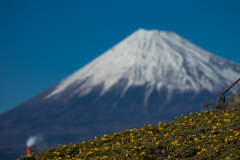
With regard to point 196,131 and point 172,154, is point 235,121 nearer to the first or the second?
point 196,131

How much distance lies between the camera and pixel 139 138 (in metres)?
16.3

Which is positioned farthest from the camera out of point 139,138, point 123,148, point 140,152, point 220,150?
point 139,138

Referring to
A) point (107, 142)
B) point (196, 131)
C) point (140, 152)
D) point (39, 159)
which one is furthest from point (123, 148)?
point (39, 159)

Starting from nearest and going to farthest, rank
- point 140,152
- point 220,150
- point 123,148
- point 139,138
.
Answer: point 220,150 < point 140,152 < point 123,148 < point 139,138

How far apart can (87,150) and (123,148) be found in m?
2.31

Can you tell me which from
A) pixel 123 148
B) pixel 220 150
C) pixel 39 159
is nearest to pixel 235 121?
pixel 220 150

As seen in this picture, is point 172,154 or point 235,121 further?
point 235,121

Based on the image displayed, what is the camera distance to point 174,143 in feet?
46.8

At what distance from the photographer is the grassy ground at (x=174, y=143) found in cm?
1332

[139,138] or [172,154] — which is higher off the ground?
[139,138]

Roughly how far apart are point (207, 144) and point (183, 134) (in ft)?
5.53

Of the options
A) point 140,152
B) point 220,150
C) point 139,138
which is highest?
point 139,138

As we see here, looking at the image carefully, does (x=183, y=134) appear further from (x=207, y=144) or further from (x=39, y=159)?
(x=39, y=159)

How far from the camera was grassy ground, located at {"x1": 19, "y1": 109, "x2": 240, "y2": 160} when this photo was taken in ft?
43.7
